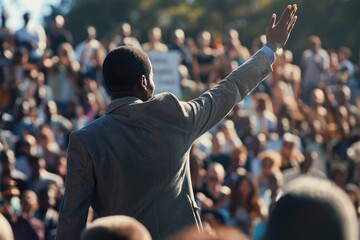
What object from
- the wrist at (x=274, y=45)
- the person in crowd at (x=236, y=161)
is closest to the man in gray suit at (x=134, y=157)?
the wrist at (x=274, y=45)

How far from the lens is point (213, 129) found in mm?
18500

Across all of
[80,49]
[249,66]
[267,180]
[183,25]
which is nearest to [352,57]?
[183,25]

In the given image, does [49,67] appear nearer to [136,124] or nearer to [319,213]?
[136,124]

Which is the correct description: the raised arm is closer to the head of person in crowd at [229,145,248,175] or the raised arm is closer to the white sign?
the head of person in crowd at [229,145,248,175]

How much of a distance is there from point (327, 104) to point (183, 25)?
48.0 metres

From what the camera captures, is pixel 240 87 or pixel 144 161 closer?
pixel 144 161

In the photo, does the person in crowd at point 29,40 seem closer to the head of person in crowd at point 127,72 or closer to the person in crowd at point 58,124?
the person in crowd at point 58,124

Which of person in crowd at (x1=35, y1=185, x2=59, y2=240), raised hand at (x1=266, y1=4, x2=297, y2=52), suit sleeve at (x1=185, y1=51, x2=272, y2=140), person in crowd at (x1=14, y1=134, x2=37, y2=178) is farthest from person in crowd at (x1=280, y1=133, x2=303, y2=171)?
suit sleeve at (x1=185, y1=51, x2=272, y2=140)

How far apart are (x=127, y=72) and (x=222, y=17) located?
202 feet

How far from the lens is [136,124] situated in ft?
18.0

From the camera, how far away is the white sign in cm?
1820

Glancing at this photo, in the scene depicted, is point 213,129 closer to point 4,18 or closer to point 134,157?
point 4,18

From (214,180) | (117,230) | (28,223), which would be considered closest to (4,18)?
(214,180)

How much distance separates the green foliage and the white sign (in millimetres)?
34113
